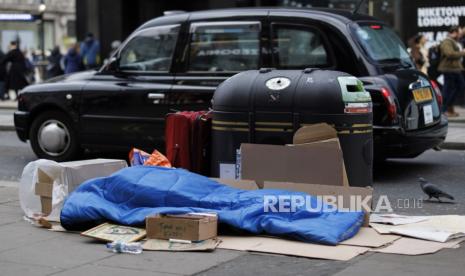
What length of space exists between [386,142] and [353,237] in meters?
2.87

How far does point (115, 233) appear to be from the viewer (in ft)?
20.3

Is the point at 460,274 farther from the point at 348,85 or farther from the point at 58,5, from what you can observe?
the point at 58,5

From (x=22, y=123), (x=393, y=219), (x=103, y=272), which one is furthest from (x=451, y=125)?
(x=103, y=272)

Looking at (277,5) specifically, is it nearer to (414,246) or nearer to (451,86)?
(451,86)

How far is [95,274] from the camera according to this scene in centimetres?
530

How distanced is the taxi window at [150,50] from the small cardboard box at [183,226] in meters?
4.08

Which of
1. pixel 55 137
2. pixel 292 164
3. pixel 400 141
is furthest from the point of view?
pixel 55 137

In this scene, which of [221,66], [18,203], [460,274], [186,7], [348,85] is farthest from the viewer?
[186,7]

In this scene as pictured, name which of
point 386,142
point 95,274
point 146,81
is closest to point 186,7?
point 146,81

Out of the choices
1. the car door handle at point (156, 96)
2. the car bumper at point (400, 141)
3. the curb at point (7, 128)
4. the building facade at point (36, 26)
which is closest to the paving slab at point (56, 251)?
the car door handle at point (156, 96)

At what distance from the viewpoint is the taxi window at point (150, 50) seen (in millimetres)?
9961

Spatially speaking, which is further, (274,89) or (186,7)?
(186,7)

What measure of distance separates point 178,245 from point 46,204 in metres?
1.57

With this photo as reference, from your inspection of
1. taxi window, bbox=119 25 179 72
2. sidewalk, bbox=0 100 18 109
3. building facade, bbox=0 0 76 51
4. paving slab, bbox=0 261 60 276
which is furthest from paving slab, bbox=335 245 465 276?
building facade, bbox=0 0 76 51
